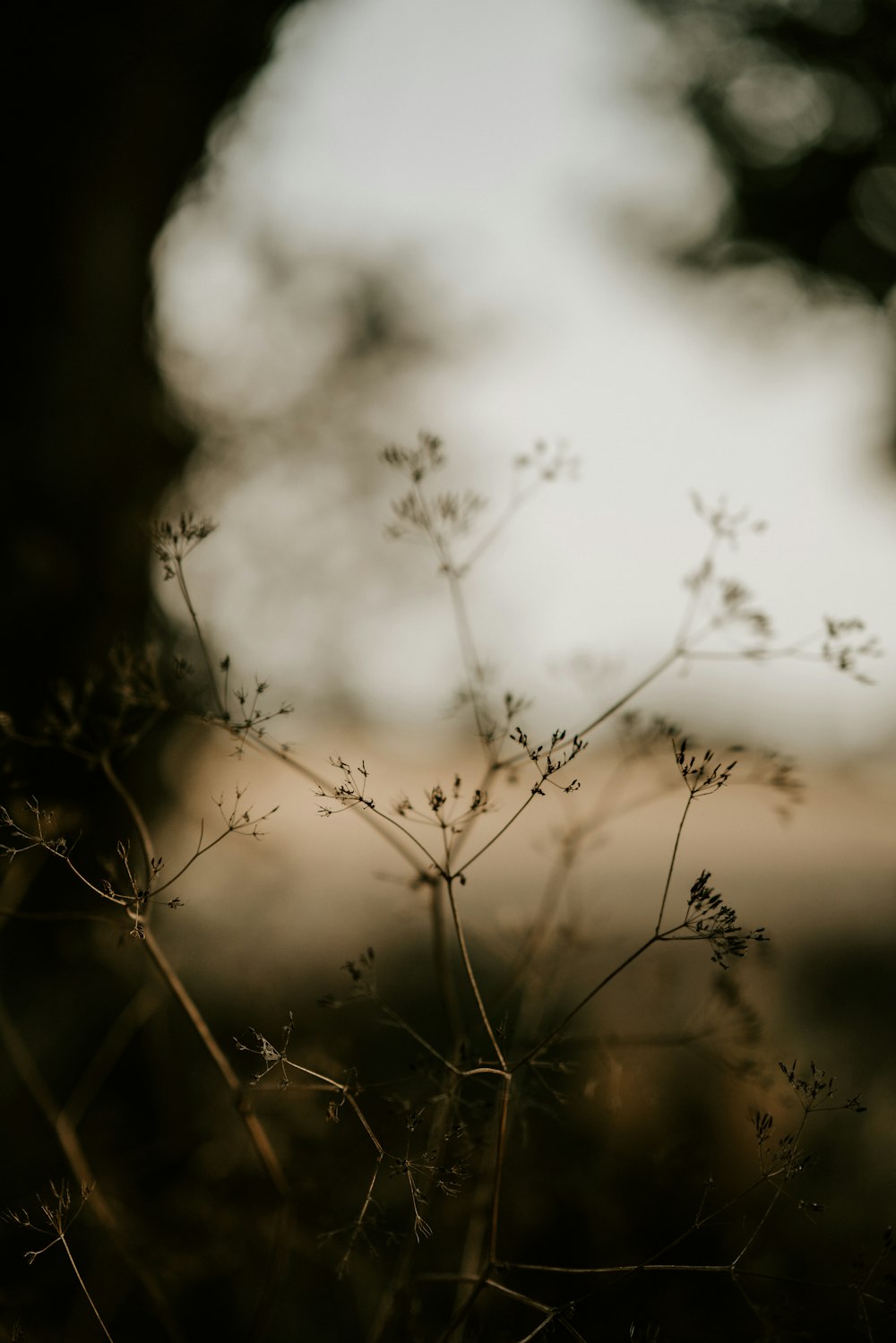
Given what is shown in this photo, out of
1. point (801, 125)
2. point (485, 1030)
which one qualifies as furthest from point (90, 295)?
point (801, 125)

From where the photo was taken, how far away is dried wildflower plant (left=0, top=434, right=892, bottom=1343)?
25.9 inches

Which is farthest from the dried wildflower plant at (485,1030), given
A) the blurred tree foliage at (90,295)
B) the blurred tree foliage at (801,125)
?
the blurred tree foliage at (801,125)

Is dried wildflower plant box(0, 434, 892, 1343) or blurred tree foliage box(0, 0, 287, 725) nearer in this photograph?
dried wildflower plant box(0, 434, 892, 1343)

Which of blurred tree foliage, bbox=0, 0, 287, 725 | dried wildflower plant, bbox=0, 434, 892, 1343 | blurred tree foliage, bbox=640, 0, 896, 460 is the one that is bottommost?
dried wildflower plant, bbox=0, 434, 892, 1343

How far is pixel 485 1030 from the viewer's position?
3.62 ft

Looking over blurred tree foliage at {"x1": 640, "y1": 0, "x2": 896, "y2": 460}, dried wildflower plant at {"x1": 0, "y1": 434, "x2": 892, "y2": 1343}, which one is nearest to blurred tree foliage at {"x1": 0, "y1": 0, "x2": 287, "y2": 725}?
dried wildflower plant at {"x1": 0, "y1": 434, "x2": 892, "y2": 1343}

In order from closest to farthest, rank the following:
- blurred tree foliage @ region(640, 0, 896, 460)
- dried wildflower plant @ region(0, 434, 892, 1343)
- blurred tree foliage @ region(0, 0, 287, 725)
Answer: dried wildflower plant @ region(0, 434, 892, 1343), blurred tree foliage @ region(0, 0, 287, 725), blurred tree foliage @ region(640, 0, 896, 460)

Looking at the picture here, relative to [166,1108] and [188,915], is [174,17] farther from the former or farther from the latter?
[166,1108]

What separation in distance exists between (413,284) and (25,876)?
5.76 ft

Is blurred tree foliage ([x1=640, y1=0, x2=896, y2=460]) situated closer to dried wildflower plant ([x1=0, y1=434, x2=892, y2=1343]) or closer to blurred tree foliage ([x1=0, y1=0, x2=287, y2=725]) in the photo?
blurred tree foliage ([x1=0, y1=0, x2=287, y2=725])

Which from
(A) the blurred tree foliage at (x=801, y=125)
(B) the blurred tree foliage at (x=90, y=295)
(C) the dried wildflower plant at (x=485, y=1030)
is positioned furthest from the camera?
(A) the blurred tree foliage at (x=801, y=125)

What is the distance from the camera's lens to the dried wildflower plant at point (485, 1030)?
0.66m

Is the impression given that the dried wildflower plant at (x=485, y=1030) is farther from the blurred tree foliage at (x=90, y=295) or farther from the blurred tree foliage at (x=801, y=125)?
the blurred tree foliage at (x=801, y=125)

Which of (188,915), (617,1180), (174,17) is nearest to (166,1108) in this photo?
(188,915)
